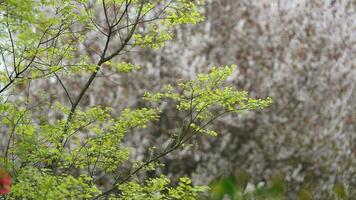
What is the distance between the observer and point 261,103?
16.5ft

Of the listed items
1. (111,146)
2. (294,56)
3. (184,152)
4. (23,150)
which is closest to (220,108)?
(184,152)

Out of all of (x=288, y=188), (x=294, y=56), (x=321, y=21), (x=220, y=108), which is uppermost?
(x=321, y=21)

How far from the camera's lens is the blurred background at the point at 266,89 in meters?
7.79

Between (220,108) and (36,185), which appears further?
(220,108)

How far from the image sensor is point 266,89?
8.06 metres

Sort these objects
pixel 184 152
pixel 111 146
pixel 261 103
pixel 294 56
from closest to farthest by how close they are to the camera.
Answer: pixel 261 103
pixel 111 146
pixel 184 152
pixel 294 56

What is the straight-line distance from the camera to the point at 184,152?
7797mm

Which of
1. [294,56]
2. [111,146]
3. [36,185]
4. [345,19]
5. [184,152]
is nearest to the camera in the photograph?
[36,185]

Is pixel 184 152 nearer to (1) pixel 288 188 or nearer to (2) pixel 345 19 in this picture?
(1) pixel 288 188

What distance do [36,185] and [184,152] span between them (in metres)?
3.54

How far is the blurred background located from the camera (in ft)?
25.6

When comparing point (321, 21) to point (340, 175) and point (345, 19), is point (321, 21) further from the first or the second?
point (340, 175)

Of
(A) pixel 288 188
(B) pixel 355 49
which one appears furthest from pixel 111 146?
(B) pixel 355 49

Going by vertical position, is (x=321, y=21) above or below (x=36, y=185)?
above
